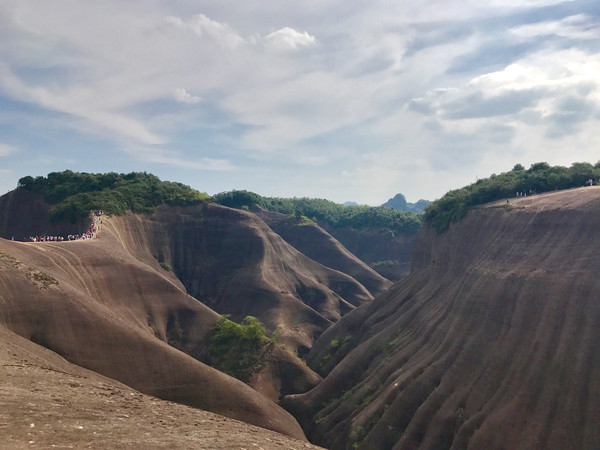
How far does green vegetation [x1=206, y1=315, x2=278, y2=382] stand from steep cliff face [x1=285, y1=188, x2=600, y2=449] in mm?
6905

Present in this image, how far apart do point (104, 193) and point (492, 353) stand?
6979 centimetres

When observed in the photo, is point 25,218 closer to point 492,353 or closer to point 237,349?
point 237,349

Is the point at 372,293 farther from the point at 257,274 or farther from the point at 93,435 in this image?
the point at 93,435

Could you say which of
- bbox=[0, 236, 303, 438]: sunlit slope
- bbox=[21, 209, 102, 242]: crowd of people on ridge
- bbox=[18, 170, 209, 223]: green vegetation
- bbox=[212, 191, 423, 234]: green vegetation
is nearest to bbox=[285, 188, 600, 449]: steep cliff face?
bbox=[0, 236, 303, 438]: sunlit slope

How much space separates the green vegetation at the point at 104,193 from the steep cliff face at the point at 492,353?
47846 millimetres

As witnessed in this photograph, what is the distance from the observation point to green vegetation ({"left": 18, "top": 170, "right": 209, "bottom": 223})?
72812 mm

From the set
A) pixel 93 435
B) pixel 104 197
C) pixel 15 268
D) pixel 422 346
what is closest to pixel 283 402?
pixel 422 346

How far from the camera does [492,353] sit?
1351 inches

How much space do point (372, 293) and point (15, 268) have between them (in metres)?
82.3

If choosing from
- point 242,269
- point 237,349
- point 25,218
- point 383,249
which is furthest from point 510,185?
point 383,249

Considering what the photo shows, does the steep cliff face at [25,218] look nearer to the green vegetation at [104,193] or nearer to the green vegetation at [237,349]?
the green vegetation at [104,193]

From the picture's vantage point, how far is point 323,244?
123 meters

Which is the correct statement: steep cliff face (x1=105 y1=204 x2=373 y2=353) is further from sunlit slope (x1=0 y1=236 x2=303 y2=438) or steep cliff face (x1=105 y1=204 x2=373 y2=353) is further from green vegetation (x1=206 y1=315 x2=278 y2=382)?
sunlit slope (x1=0 y1=236 x2=303 y2=438)

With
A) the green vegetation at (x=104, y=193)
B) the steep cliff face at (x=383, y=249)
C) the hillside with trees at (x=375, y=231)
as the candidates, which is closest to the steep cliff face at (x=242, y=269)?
the green vegetation at (x=104, y=193)
